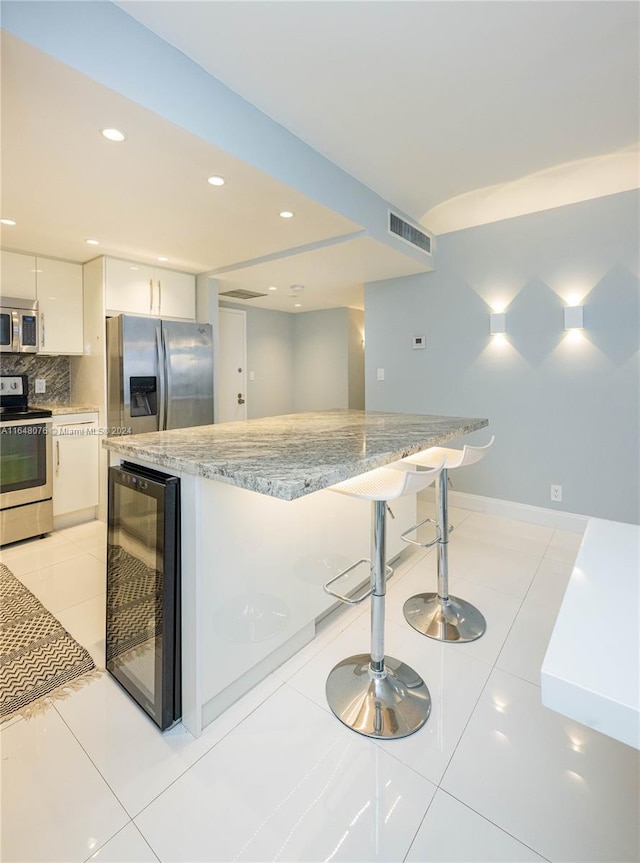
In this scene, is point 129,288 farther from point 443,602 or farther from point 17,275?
point 443,602

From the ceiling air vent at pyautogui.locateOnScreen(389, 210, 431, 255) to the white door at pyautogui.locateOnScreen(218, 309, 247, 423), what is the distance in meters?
2.73

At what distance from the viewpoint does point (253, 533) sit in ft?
5.08

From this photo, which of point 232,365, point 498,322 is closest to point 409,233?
point 498,322

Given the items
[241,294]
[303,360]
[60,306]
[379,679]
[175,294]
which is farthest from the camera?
[303,360]

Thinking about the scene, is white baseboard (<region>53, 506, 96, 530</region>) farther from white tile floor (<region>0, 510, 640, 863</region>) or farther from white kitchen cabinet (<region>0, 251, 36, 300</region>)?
white tile floor (<region>0, 510, 640, 863</region>)

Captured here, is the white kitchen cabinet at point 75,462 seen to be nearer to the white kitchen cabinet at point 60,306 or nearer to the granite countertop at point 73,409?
the granite countertop at point 73,409

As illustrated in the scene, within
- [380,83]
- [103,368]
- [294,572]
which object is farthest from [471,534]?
[103,368]

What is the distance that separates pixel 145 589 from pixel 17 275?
297 centimetres

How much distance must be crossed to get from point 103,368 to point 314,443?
254 centimetres

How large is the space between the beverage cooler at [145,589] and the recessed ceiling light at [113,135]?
1.37 meters

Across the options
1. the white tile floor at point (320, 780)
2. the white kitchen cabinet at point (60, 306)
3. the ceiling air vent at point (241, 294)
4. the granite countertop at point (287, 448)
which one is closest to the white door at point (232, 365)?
the ceiling air vent at point (241, 294)

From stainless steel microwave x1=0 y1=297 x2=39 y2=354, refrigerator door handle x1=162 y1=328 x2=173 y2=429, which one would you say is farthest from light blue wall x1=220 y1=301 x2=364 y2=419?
stainless steel microwave x1=0 y1=297 x2=39 y2=354

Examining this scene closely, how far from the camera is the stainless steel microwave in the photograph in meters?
3.10

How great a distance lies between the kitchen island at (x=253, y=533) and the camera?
4.24 feet
